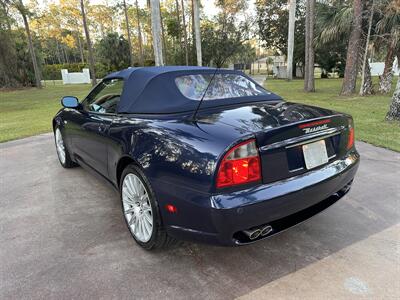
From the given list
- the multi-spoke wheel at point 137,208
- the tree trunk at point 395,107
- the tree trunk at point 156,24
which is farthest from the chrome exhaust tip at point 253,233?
the tree trunk at point 156,24

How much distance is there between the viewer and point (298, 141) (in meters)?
2.14

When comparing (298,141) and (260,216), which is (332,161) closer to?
(298,141)

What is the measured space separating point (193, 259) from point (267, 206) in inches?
34.8

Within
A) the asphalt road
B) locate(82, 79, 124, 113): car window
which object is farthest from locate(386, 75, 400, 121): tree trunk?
locate(82, 79, 124, 113): car window

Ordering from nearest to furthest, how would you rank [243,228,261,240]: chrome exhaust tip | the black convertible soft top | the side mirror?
[243,228,261,240]: chrome exhaust tip, the black convertible soft top, the side mirror

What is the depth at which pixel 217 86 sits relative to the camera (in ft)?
10.2

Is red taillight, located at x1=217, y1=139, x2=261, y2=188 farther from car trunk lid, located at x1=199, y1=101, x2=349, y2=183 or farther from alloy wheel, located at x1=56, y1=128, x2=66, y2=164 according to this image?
alloy wheel, located at x1=56, y1=128, x2=66, y2=164

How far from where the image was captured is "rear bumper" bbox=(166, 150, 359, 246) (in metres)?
1.89

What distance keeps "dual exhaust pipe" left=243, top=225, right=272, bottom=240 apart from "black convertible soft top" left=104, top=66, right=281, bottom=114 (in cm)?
119

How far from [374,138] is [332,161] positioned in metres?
4.20

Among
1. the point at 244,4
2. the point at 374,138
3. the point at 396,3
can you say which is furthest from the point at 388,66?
the point at 244,4

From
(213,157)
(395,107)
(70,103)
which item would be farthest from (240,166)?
(395,107)

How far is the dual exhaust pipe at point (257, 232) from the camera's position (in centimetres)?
202

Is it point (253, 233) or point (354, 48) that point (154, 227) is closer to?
point (253, 233)
